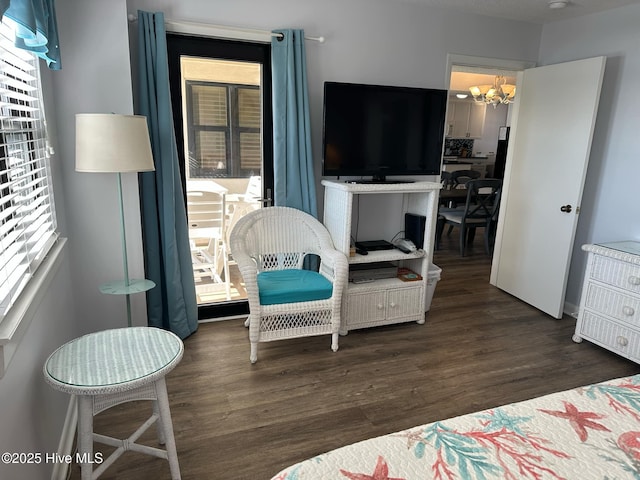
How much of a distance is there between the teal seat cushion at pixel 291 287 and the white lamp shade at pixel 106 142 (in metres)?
1.06

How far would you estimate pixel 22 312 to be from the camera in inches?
52.0

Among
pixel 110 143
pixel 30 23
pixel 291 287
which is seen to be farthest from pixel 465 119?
pixel 30 23

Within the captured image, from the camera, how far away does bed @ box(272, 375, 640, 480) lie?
39.2 inches

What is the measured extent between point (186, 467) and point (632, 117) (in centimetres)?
364

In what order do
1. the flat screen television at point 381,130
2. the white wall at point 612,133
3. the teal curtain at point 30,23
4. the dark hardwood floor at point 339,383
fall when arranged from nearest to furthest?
the teal curtain at point 30,23 → the dark hardwood floor at point 339,383 → the flat screen television at point 381,130 → the white wall at point 612,133

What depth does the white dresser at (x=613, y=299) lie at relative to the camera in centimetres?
269

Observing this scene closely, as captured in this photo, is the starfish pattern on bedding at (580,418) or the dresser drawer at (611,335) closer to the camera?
the starfish pattern on bedding at (580,418)

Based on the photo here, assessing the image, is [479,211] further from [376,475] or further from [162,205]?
[376,475]

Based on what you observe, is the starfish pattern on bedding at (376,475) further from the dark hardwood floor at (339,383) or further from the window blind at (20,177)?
the window blind at (20,177)

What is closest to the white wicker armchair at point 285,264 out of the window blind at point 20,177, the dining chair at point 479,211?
the window blind at point 20,177

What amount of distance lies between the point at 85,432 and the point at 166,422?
0.91 feet

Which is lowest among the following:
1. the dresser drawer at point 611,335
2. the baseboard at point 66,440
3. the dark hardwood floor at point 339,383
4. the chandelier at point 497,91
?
the dark hardwood floor at point 339,383

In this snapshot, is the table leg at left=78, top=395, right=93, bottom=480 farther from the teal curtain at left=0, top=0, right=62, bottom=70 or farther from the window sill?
the teal curtain at left=0, top=0, right=62, bottom=70

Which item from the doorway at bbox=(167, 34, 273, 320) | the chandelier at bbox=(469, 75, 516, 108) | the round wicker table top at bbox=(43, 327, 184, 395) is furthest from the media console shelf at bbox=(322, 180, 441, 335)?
the chandelier at bbox=(469, 75, 516, 108)
